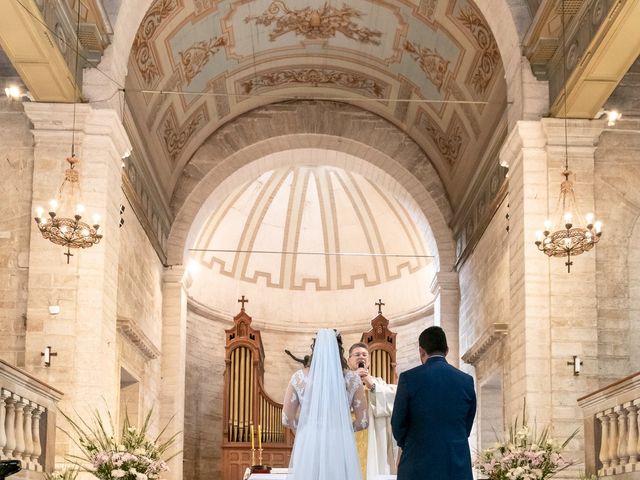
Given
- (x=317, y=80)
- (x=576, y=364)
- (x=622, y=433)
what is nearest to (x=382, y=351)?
(x=317, y=80)

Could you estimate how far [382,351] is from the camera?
21.7 metres

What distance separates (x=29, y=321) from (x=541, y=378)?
5.60m

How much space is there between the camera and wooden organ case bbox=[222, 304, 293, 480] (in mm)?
21172

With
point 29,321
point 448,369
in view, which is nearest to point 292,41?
point 29,321

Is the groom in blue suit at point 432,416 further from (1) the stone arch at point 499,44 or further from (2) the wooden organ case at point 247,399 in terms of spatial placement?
(2) the wooden organ case at point 247,399

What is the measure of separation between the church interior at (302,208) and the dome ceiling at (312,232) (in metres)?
0.05

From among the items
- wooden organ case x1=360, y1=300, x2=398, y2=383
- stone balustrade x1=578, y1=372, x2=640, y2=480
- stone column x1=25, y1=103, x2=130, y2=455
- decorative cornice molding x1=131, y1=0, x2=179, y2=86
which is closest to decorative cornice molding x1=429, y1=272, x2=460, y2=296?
wooden organ case x1=360, y1=300, x2=398, y2=383

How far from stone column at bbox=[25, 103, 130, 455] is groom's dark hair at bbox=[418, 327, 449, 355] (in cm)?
597

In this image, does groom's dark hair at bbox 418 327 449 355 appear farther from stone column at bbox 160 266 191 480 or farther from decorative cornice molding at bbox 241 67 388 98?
decorative cornice molding at bbox 241 67 388 98

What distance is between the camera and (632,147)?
1251 cm

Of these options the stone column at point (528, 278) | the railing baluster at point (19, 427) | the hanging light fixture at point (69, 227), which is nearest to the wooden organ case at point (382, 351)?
the stone column at point (528, 278)

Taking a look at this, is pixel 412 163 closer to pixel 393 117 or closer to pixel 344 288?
pixel 393 117

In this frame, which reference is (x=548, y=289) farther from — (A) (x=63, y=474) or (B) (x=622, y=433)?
(A) (x=63, y=474)

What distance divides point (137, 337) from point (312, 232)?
10.5 m
